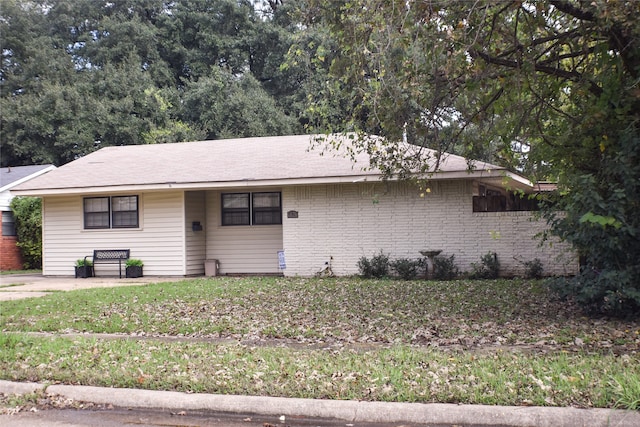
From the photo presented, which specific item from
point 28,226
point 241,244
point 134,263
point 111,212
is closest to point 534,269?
point 241,244

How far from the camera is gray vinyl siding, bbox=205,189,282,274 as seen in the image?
20.1 metres

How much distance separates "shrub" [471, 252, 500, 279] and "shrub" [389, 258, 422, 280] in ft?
5.05

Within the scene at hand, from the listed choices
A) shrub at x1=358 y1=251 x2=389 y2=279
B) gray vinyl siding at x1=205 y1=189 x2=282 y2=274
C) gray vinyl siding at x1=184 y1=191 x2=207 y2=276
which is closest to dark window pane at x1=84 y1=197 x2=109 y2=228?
gray vinyl siding at x1=184 y1=191 x2=207 y2=276

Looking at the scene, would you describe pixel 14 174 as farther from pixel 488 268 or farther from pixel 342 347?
pixel 342 347

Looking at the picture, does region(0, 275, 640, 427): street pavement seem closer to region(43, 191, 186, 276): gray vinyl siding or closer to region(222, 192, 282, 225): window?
region(43, 191, 186, 276): gray vinyl siding

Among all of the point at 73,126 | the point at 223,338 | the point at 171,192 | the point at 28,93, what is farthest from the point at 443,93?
the point at 28,93

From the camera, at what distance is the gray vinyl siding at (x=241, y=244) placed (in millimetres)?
20062

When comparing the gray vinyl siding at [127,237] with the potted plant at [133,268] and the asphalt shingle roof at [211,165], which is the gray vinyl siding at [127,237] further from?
the asphalt shingle roof at [211,165]

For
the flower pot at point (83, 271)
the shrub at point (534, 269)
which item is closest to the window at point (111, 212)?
the flower pot at point (83, 271)

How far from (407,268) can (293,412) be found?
11789 millimetres

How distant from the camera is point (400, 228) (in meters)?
17.9

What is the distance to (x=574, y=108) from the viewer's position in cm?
1198

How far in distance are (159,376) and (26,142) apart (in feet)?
105

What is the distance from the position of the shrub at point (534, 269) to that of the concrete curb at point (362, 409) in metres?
11.8
